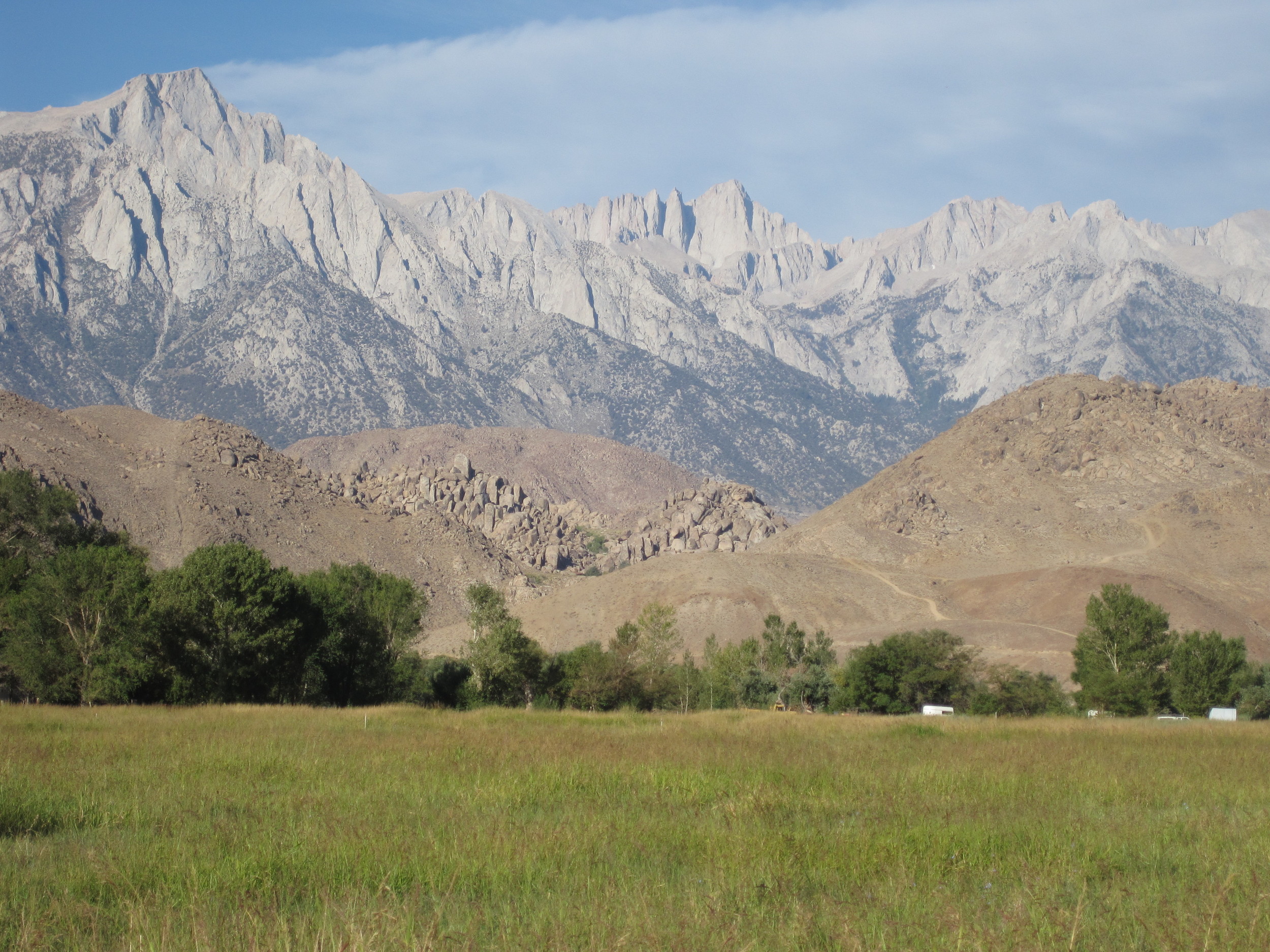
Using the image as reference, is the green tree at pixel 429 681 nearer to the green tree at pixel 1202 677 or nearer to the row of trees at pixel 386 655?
the row of trees at pixel 386 655

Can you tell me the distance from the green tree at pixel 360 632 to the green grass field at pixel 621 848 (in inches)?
1396

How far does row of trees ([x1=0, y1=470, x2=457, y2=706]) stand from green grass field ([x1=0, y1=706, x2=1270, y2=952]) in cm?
2409

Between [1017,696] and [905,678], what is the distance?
7.13 meters

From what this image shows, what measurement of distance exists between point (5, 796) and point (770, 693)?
191 feet

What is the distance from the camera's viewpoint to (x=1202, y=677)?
5431cm

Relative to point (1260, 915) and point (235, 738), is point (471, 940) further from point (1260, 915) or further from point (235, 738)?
point (235, 738)

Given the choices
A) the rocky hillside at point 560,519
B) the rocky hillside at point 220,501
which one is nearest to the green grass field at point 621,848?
the rocky hillside at point 220,501

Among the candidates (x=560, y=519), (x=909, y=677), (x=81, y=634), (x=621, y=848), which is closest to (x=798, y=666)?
(x=909, y=677)

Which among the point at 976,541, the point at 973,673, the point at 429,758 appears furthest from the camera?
the point at 976,541

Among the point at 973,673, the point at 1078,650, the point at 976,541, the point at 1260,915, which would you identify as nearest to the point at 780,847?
the point at 1260,915

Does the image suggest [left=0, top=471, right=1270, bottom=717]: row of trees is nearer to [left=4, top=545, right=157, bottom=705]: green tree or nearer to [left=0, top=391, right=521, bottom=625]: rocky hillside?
[left=4, top=545, right=157, bottom=705]: green tree

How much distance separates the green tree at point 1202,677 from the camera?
176ft

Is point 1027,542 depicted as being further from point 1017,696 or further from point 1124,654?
point 1124,654

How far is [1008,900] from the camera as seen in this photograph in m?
7.79
